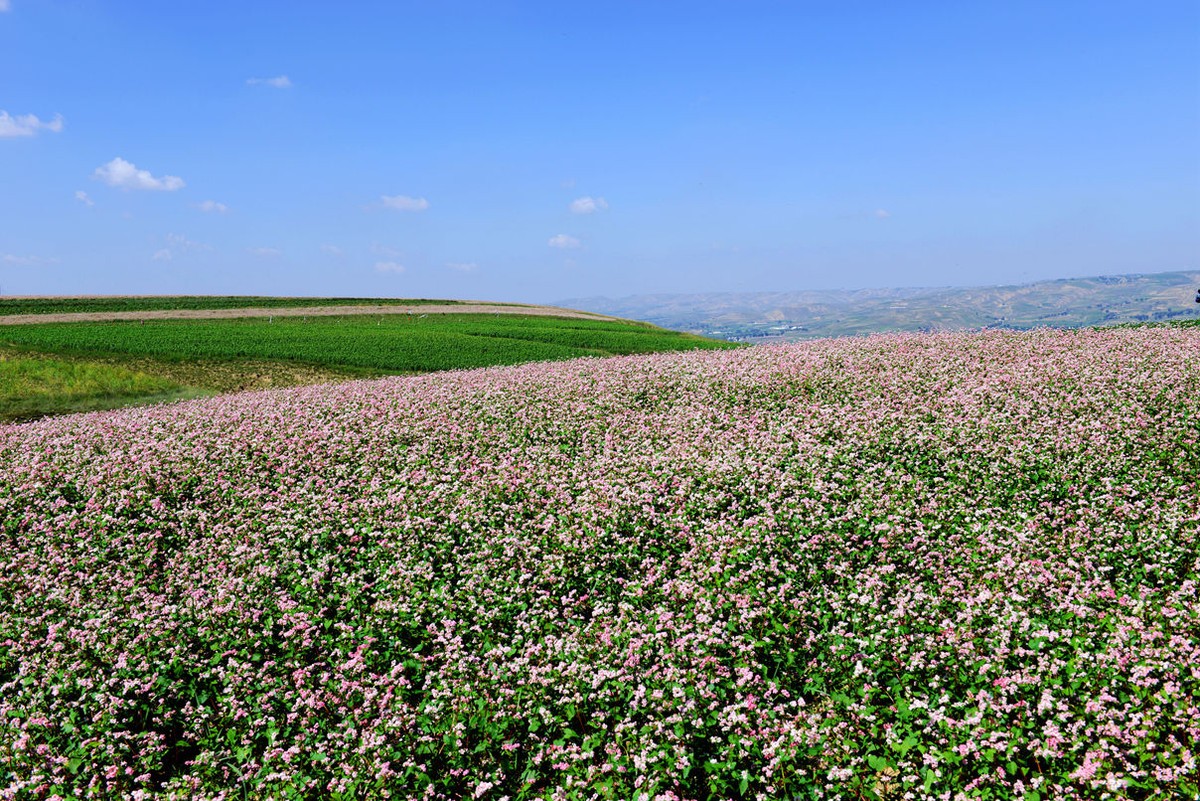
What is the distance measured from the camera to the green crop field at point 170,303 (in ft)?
307

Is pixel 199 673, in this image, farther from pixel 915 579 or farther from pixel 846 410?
pixel 846 410

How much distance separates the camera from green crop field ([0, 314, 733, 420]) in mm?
46000

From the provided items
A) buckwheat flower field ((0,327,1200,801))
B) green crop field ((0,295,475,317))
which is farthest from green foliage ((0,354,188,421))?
green crop field ((0,295,475,317))

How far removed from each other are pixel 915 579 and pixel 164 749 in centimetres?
990

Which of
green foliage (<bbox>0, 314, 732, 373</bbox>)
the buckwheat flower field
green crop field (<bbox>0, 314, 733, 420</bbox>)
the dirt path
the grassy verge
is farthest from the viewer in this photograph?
the dirt path

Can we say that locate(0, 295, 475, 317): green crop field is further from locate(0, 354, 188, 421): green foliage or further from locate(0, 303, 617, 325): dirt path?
locate(0, 354, 188, 421): green foliage

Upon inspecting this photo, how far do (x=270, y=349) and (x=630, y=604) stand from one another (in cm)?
5346

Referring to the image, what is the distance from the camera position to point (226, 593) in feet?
37.0

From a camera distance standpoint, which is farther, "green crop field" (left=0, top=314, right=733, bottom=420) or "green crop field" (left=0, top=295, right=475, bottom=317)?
"green crop field" (left=0, top=295, right=475, bottom=317)

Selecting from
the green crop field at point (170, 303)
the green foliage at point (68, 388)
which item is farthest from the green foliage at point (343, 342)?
the green crop field at point (170, 303)

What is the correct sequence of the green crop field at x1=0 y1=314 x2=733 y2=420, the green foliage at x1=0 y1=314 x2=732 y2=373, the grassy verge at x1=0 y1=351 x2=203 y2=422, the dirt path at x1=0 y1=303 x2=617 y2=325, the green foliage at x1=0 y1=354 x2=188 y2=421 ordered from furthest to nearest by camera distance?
1. the dirt path at x1=0 y1=303 x2=617 y2=325
2. the green foliage at x1=0 y1=314 x2=732 y2=373
3. the green crop field at x1=0 y1=314 x2=733 y2=420
4. the green foliage at x1=0 y1=354 x2=188 y2=421
5. the grassy verge at x1=0 y1=351 x2=203 y2=422

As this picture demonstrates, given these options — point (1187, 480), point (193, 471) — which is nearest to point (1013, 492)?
point (1187, 480)

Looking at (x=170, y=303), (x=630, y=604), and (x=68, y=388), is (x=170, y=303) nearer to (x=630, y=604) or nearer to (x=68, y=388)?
(x=68, y=388)

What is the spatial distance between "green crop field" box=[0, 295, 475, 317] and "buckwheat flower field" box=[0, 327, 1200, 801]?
301ft
